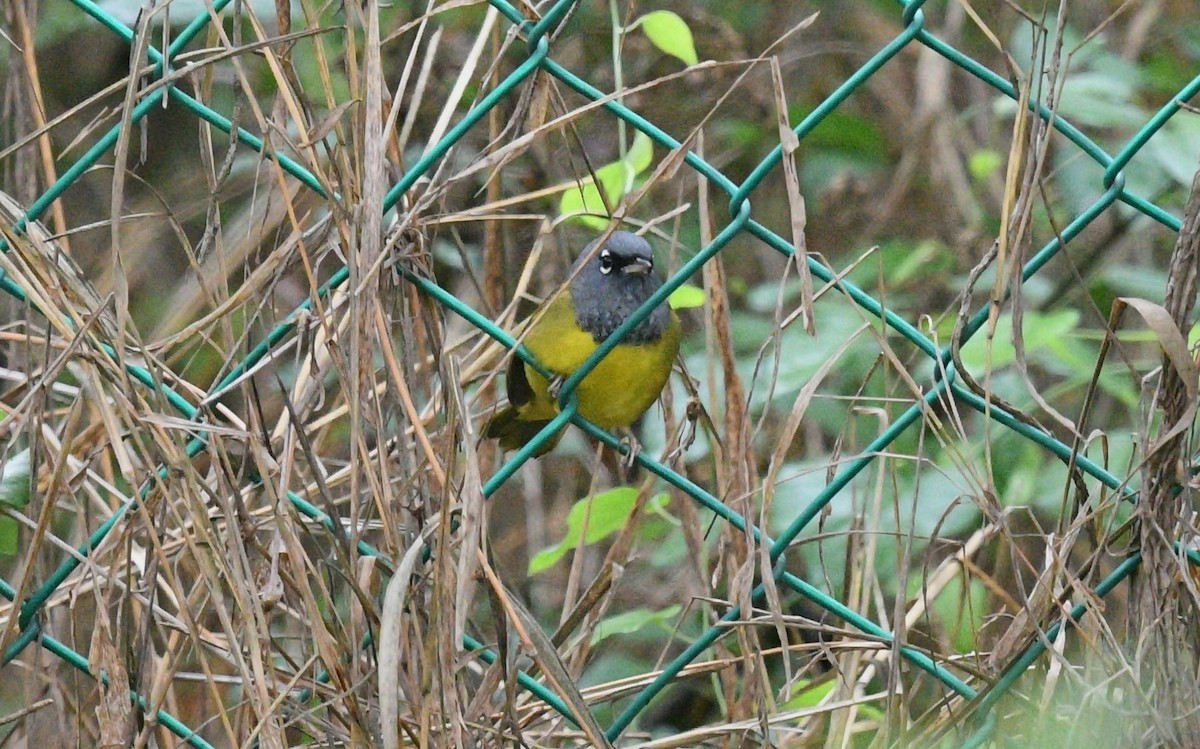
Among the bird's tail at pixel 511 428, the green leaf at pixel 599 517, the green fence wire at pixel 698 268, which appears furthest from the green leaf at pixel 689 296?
the green fence wire at pixel 698 268

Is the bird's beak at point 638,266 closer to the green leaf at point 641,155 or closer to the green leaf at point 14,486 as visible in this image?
the green leaf at point 641,155

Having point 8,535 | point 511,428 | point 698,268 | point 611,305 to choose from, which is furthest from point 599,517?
point 8,535

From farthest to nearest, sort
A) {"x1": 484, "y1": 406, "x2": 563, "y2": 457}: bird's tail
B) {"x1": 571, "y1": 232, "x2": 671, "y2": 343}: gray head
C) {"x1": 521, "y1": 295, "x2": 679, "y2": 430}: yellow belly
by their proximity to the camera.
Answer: {"x1": 484, "y1": 406, "x2": 563, "y2": 457}: bird's tail → {"x1": 571, "y1": 232, "x2": 671, "y2": 343}: gray head → {"x1": 521, "y1": 295, "x2": 679, "y2": 430}: yellow belly

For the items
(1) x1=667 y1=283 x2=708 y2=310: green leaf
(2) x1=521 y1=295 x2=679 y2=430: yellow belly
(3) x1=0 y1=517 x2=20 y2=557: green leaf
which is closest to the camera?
(3) x1=0 y1=517 x2=20 y2=557: green leaf

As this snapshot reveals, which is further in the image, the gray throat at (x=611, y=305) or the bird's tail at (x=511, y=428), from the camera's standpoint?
the bird's tail at (x=511, y=428)

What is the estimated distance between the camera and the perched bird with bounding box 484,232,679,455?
2676mm

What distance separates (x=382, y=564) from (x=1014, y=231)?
89 cm

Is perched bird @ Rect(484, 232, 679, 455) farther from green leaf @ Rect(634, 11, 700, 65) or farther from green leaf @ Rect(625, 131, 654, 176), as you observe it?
green leaf @ Rect(634, 11, 700, 65)

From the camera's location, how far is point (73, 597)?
185 centimetres

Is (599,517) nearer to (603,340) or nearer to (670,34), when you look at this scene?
(603,340)

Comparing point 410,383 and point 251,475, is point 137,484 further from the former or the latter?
point 251,475

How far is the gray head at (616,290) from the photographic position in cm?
276

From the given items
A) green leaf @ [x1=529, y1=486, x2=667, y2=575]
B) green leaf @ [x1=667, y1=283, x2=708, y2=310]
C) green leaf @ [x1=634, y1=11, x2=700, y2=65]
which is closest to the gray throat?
green leaf @ [x1=667, y1=283, x2=708, y2=310]

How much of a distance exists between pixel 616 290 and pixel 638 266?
9cm
